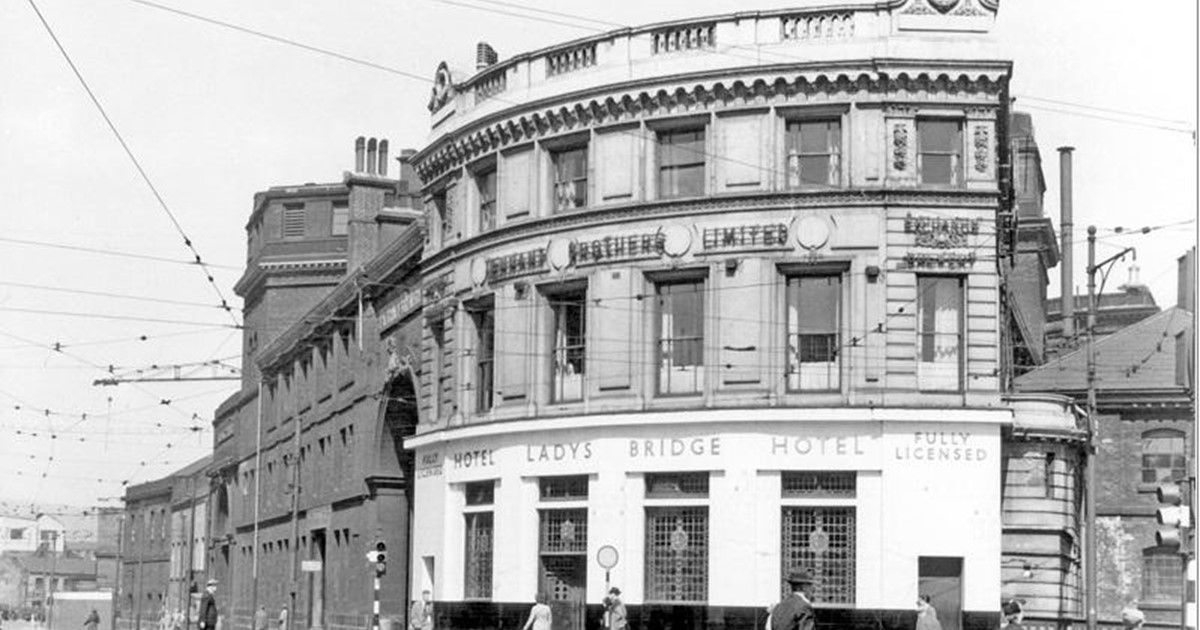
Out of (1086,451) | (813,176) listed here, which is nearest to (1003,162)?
(813,176)

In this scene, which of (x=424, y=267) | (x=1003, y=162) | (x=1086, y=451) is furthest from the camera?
(x=424, y=267)

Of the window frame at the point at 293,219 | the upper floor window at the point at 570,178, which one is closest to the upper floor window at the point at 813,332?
the upper floor window at the point at 570,178

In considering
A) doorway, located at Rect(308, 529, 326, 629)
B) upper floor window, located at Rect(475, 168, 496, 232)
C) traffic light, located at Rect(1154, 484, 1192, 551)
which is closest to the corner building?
upper floor window, located at Rect(475, 168, 496, 232)

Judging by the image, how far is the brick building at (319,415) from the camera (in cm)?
5253

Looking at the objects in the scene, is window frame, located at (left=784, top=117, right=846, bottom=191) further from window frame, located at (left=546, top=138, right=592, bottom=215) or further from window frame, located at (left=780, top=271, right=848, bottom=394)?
window frame, located at (left=546, top=138, right=592, bottom=215)

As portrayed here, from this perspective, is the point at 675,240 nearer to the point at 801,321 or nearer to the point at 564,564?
the point at 801,321

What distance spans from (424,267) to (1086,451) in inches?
676

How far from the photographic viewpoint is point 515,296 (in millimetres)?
41781

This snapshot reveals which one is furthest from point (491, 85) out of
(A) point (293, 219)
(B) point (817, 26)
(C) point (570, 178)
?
(A) point (293, 219)

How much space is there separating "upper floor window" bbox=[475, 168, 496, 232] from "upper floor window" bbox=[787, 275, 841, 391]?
8794mm

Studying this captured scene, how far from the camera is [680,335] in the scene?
128 feet

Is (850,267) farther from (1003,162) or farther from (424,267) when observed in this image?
(424,267)

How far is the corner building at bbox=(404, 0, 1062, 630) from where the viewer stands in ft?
119

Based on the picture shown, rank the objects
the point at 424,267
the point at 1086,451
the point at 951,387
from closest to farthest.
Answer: the point at 951,387, the point at 1086,451, the point at 424,267
